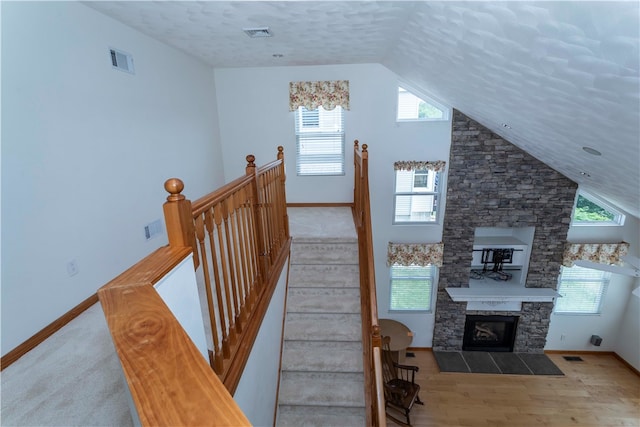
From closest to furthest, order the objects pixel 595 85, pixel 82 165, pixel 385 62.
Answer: pixel 595 85
pixel 82 165
pixel 385 62

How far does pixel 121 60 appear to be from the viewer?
2748 millimetres

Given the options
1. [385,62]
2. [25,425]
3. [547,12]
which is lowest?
[25,425]

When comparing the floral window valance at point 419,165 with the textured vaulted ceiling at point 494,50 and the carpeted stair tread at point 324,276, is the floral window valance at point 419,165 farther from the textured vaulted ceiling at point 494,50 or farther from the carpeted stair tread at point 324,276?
the carpeted stair tread at point 324,276

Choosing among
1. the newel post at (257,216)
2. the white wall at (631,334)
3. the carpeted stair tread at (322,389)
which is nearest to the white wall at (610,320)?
the white wall at (631,334)

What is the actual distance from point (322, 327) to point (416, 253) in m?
3.15

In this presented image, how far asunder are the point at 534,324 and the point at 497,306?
87cm

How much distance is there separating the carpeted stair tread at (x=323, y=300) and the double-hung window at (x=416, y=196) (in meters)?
2.69

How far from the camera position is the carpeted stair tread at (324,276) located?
10.9 feet

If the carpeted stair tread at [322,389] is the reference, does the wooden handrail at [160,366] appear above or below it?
above

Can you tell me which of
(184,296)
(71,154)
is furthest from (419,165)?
(184,296)

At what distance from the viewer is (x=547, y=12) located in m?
1.65

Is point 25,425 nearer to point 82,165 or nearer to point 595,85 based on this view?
point 82,165

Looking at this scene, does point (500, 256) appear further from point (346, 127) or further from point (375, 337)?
point (375, 337)

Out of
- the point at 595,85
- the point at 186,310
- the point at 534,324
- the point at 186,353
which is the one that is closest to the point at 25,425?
the point at 186,310
